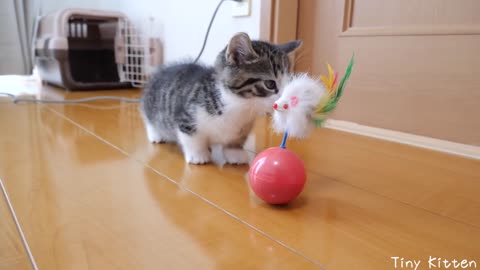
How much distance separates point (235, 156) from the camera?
1.05 m

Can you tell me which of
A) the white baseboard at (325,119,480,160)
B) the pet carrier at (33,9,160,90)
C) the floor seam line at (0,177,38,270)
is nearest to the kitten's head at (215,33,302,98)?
the white baseboard at (325,119,480,160)

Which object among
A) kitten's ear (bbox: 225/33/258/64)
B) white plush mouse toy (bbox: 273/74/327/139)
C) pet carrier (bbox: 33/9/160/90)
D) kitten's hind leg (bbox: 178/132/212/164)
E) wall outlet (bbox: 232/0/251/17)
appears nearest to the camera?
white plush mouse toy (bbox: 273/74/327/139)

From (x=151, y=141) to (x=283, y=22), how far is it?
80cm

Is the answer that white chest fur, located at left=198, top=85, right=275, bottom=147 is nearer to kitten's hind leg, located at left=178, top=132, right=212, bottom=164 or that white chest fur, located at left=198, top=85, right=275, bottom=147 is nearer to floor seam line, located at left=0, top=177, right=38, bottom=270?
kitten's hind leg, located at left=178, top=132, right=212, bottom=164

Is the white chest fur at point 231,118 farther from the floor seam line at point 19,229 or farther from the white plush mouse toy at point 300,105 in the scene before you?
the floor seam line at point 19,229

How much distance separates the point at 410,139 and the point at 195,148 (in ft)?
2.58

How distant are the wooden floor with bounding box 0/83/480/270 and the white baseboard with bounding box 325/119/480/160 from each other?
81 mm

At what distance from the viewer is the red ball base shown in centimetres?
71

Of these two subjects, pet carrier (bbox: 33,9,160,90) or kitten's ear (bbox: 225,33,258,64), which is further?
pet carrier (bbox: 33,9,160,90)

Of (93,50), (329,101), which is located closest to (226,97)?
(329,101)

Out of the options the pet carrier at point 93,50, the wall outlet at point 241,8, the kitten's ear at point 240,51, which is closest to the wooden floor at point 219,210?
the kitten's ear at point 240,51

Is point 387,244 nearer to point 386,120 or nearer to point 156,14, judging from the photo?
point 386,120

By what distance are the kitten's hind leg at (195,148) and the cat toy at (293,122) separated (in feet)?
1.02

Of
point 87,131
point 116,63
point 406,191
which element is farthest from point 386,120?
point 116,63
